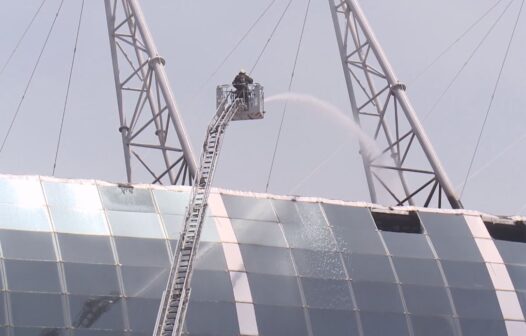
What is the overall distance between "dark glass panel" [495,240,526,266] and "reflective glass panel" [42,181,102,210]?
1984cm

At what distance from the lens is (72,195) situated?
59.2 m

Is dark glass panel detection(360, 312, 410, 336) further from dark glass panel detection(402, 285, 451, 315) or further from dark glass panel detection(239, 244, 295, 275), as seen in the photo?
dark glass panel detection(239, 244, 295, 275)

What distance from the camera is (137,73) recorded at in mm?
70625

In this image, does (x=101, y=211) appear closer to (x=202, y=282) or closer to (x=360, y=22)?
(x=202, y=282)

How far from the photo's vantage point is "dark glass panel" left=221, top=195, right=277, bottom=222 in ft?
201

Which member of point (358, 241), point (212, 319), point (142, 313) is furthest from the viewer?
point (358, 241)

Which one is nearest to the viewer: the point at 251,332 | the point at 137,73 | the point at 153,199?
the point at 251,332

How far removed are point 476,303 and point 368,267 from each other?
17.6 ft

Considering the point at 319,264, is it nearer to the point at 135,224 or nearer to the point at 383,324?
the point at 383,324

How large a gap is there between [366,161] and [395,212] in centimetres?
826

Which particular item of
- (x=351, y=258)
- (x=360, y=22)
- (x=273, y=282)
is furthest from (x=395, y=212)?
(x=360, y=22)

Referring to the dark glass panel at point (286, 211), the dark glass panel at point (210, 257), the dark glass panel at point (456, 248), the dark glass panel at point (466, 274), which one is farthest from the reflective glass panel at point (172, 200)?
the dark glass panel at point (466, 274)

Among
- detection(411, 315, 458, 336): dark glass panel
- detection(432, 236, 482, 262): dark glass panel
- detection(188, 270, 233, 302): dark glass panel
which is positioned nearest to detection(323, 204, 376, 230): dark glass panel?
detection(432, 236, 482, 262): dark glass panel

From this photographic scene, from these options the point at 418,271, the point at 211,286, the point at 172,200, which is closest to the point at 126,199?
the point at 172,200
